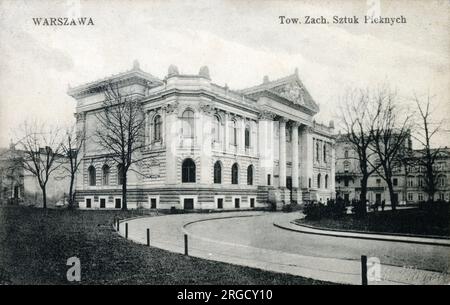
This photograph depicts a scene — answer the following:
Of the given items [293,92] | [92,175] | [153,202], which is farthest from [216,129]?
[92,175]

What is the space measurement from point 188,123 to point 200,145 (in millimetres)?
2701

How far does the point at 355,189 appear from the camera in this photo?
69938mm

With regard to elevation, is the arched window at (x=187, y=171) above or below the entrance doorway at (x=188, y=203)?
above

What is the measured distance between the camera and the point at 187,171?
131 feet

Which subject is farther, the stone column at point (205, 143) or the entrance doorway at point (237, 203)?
the entrance doorway at point (237, 203)

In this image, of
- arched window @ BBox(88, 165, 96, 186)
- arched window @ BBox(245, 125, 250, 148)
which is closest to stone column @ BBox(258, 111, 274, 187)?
arched window @ BBox(245, 125, 250, 148)

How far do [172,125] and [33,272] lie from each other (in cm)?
2979

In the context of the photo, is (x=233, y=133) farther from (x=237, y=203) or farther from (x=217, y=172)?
(x=237, y=203)

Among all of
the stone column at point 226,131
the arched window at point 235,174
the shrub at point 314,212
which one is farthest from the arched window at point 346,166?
the shrub at point 314,212

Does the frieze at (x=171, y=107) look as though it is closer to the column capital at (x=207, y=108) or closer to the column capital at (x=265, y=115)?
the column capital at (x=207, y=108)

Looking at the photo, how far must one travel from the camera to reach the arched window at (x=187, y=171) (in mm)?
39688

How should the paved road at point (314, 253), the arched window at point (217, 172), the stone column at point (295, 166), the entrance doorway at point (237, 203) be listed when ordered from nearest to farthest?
the paved road at point (314, 253)
the arched window at point (217, 172)
the entrance doorway at point (237, 203)
the stone column at point (295, 166)

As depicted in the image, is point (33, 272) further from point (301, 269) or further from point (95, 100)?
point (95, 100)
